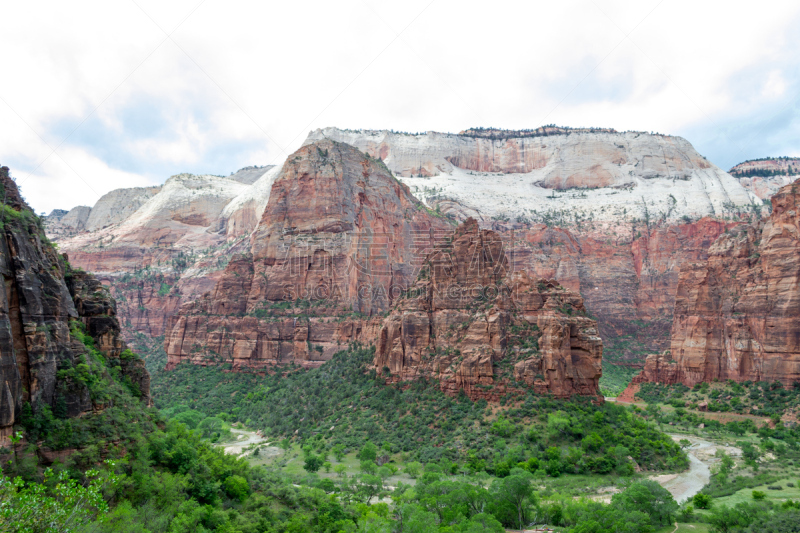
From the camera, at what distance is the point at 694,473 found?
46.3m

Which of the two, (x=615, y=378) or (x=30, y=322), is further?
(x=615, y=378)

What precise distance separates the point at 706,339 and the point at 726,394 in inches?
351

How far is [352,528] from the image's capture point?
30.6 metres

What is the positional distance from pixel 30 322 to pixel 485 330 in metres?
39.3

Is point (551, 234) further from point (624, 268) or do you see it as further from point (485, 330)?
point (485, 330)

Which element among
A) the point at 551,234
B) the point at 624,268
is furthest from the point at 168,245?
the point at 624,268

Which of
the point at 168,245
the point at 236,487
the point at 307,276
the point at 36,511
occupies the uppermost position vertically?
the point at 168,245

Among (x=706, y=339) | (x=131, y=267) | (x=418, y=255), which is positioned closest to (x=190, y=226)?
(x=131, y=267)

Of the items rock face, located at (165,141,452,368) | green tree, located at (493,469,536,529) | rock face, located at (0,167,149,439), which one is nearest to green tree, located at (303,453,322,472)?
green tree, located at (493,469,536,529)

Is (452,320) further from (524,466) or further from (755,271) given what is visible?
(755,271)

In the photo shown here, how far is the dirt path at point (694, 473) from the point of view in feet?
136

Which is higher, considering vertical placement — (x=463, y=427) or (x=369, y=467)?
(x=463, y=427)

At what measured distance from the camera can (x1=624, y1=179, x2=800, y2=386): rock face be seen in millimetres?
60719

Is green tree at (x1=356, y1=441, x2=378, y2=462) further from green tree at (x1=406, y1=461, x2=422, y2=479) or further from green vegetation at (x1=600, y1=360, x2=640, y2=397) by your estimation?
green vegetation at (x1=600, y1=360, x2=640, y2=397)
